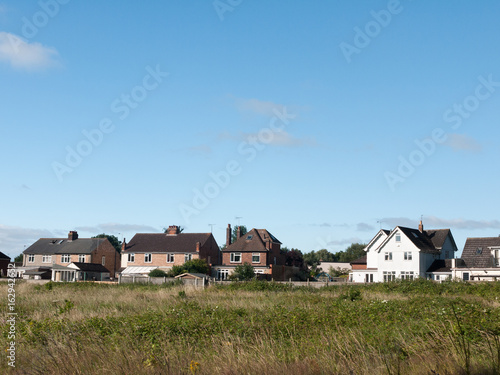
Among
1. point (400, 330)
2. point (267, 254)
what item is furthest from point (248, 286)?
point (267, 254)

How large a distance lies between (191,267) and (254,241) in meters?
10.8

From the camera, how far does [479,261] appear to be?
181 feet

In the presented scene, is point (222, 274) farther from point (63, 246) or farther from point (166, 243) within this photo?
point (63, 246)

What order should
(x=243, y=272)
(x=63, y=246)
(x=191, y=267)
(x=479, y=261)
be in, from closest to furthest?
1. (x=479, y=261)
2. (x=243, y=272)
3. (x=191, y=267)
4. (x=63, y=246)

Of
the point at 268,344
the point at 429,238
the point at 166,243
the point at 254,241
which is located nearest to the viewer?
the point at 268,344

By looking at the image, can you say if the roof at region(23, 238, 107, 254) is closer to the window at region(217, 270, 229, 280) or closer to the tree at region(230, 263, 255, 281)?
the window at region(217, 270, 229, 280)

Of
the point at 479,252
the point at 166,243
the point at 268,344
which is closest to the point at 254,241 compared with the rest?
the point at 166,243

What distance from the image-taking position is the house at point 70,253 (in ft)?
257

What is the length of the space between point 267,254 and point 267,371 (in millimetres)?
64064

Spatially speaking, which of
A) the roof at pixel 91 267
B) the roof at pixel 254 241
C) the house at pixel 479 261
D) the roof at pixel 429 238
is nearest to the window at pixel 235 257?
the roof at pixel 254 241

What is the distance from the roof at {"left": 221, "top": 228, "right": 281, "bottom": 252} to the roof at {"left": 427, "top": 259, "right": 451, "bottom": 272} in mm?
22364

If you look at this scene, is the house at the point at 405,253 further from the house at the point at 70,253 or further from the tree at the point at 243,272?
the house at the point at 70,253

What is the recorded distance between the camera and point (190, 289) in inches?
1367

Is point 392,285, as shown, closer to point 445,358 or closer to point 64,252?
point 445,358
